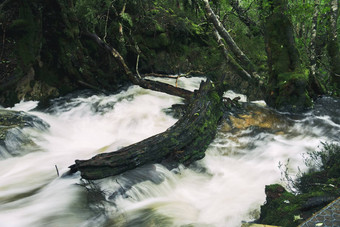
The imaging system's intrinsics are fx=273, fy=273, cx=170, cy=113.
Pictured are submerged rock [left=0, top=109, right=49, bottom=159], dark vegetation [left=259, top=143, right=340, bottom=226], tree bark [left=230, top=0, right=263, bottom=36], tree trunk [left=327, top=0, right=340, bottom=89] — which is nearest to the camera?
dark vegetation [left=259, top=143, right=340, bottom=226]

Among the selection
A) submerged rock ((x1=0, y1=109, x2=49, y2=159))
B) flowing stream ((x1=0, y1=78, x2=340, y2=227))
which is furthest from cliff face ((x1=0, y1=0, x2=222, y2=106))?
submerged rock ((x1=0, y1=109, x2=49, y2=159))

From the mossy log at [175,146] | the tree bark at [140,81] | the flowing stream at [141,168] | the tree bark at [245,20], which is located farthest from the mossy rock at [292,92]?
the tree bark at [245,20]

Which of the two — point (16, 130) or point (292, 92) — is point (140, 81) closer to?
point (16, 130)

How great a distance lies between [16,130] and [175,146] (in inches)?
144

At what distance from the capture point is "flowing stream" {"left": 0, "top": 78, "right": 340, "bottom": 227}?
13.3ft

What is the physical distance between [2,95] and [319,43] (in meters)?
11.8

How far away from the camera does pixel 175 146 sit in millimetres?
5363

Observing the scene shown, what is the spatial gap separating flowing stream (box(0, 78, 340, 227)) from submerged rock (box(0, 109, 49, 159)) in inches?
1.7

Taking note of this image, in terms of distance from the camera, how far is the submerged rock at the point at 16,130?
5.75 m

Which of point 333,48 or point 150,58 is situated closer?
point 333,48

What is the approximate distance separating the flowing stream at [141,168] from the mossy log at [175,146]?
7.7 inches

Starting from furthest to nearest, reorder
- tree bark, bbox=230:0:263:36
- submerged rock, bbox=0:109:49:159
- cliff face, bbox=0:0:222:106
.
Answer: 1. tree bark, bbox=230:0:263:36
2. cliff face, bbox=0:0:222:106
3. submerged rock, bbox=0:109:49:159

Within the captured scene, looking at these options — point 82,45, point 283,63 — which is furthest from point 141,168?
point 82,45

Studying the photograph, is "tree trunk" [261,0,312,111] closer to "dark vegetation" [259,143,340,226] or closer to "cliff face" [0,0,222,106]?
"cliff face" [0,0,222,106]
